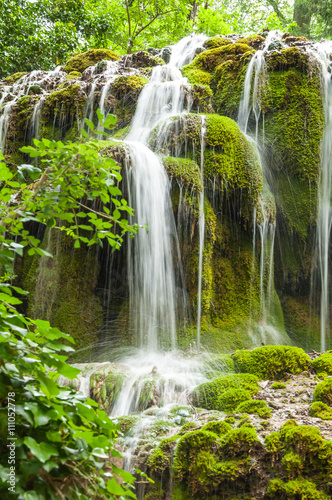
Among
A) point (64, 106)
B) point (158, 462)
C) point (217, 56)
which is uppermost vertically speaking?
point (217, 56)

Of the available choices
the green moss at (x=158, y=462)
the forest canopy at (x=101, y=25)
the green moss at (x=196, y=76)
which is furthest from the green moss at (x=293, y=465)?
the forest canopy at (x=101, y=25)

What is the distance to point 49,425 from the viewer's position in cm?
137

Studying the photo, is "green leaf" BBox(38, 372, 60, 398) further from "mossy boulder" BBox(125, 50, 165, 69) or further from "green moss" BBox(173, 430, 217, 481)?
"mossy boulder" BBox(125, 50, 165, 69)

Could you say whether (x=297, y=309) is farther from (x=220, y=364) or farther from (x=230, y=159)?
(x=220, y=364)

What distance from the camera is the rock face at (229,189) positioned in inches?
264

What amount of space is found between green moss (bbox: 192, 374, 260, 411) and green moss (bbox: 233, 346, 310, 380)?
0.25 metres

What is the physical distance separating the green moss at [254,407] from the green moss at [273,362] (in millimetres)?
839

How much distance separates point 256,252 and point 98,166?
221 inches

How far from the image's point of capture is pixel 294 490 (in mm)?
2588

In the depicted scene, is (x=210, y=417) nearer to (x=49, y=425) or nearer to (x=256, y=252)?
(x=49, y=425)

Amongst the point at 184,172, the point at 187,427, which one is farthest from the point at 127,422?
the point at 184,172

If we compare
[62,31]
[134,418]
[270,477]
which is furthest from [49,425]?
[62,31]

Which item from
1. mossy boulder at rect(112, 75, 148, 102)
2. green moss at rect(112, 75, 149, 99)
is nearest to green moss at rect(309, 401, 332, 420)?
mossy boulder at rect(112, 75, 148, 102)

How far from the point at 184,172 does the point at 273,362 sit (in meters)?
3.44
